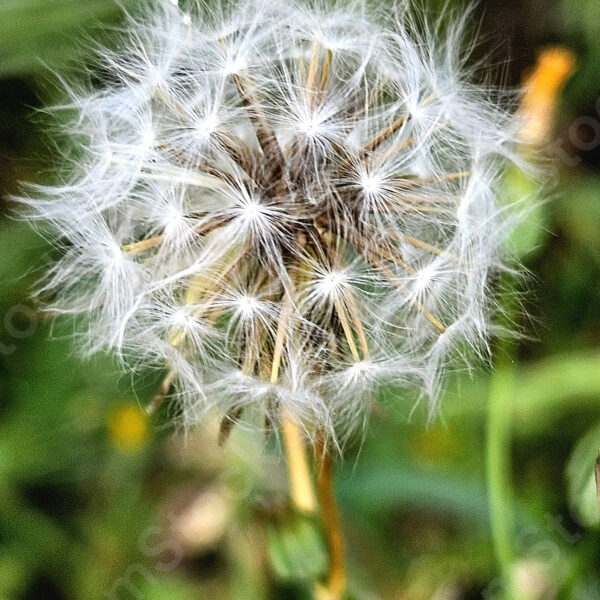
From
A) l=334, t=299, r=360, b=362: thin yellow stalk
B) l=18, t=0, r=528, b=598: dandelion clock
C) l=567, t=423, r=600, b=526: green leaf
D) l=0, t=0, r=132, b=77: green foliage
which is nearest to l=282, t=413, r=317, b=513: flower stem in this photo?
l=18, t=0, r=528, b=598: dandelion clock

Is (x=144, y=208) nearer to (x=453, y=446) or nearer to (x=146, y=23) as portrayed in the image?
(x=146, y=23)

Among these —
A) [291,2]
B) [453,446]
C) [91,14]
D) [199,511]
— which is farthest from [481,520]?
[91,14]

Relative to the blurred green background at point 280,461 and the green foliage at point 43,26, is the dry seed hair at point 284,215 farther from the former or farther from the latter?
the blurred green background at point 280,461

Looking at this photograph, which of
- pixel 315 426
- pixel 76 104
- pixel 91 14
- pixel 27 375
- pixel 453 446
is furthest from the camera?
pixel 453 446

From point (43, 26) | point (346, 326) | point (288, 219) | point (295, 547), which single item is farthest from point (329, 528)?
point (43, 26)

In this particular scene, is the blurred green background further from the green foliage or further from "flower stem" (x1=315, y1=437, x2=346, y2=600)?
"flower stem" (x1=315, y1=437, x2=346, y2=600)
